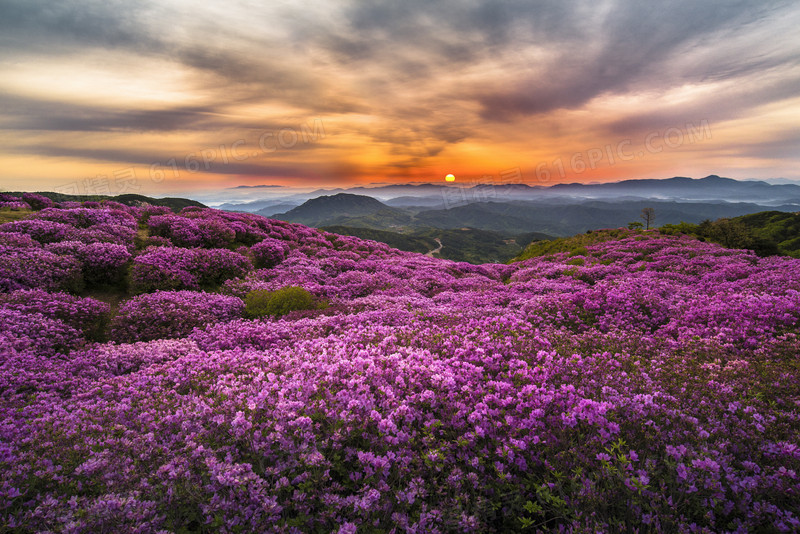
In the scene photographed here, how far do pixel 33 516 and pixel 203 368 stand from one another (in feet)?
12.1

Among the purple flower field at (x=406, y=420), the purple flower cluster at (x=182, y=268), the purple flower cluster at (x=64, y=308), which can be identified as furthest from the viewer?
the purple flower cluster at (x=182, y=268)

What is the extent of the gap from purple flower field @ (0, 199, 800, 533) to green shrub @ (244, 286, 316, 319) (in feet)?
5.55

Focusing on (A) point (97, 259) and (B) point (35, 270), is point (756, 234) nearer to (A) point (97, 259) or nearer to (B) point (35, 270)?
(A) point (97, 259)

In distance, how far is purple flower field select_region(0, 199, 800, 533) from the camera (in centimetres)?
326

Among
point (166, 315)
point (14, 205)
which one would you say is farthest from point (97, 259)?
point (14, 205)

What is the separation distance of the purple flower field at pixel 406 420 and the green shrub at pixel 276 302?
1691 millimetres

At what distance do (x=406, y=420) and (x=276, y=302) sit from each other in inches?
359

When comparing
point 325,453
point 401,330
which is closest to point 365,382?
point 325,453

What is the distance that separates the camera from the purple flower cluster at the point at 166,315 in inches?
368

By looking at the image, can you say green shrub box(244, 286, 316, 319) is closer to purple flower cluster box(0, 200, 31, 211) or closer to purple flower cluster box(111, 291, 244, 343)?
purple flower cluster box(111, 291, 244, 343)

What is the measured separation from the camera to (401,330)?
812cm

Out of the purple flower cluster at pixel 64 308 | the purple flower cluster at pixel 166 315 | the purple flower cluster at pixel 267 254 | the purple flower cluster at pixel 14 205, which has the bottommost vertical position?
the purple flower cluster at pixel 166 315

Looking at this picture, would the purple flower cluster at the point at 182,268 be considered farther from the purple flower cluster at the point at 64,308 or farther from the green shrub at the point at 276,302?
the green shrub at the point at 276,302

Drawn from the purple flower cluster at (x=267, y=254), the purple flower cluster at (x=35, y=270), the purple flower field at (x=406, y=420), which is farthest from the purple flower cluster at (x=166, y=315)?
the purple flower cluster at (x=267, y=254)
